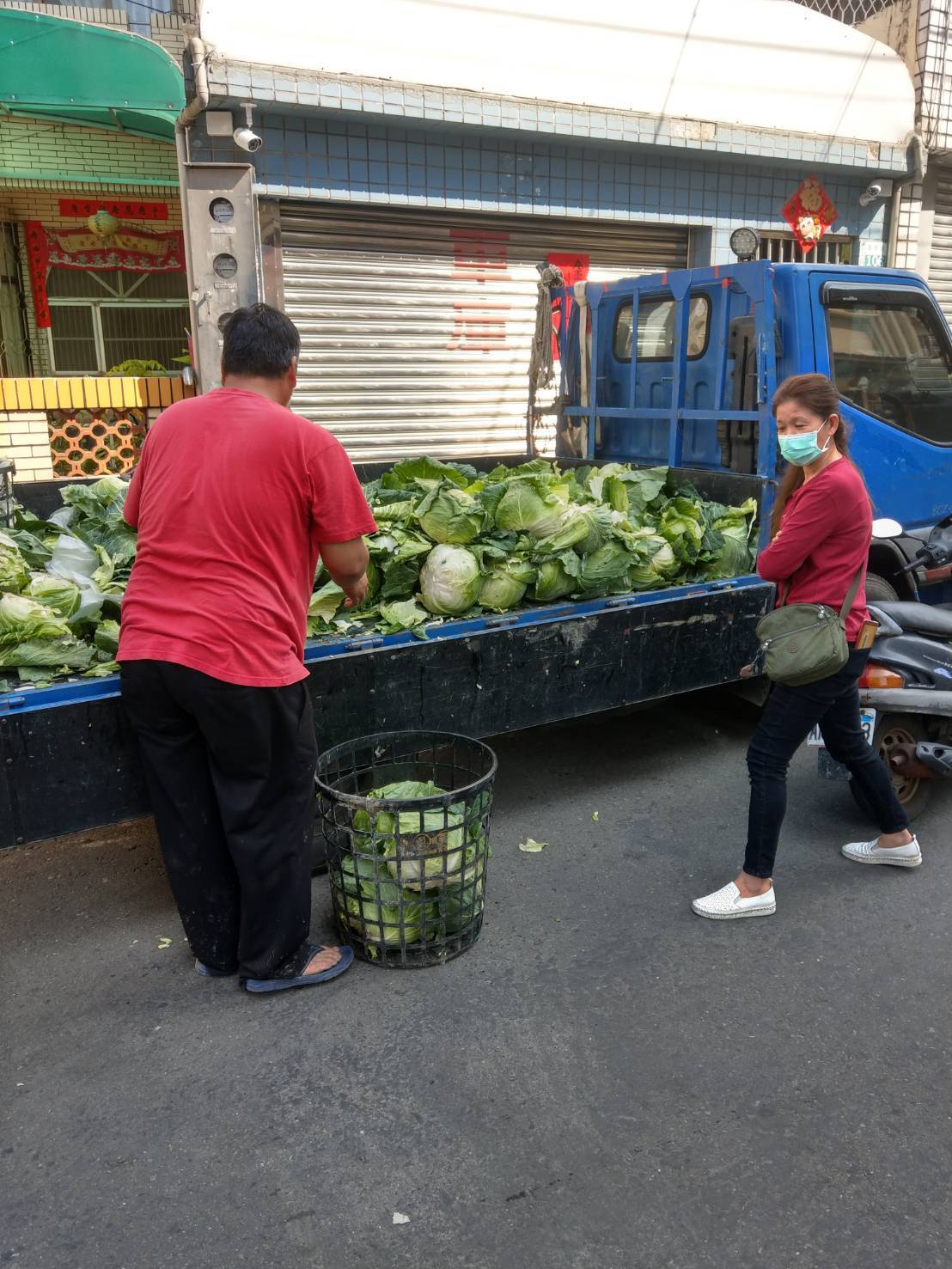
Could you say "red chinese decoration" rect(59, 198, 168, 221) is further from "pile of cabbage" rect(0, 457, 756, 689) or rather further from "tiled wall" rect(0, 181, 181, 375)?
"pile of cabbage" rect(0, 457, 756, 689)

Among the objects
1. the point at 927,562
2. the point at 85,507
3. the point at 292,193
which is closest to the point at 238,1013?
the point at 85,507

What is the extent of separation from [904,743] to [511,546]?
203 centimetres

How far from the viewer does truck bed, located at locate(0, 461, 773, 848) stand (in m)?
3.08

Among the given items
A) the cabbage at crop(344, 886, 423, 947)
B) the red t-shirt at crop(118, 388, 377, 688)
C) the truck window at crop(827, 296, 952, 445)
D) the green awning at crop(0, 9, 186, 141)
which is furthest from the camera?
the green awning at crop(0, 9, 186, 141)

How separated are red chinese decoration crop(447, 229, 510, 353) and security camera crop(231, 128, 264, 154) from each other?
6.52 ft

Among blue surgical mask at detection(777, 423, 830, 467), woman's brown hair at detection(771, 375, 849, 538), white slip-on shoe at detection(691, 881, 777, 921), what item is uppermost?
woman's brown hair at detection(771, 375, 849, 538)

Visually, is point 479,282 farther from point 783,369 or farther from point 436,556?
point 436,556

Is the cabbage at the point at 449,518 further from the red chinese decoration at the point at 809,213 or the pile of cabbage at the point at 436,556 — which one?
the red chinese decoration at the point at 809,213

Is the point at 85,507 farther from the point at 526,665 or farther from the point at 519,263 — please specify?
the point at 519,263

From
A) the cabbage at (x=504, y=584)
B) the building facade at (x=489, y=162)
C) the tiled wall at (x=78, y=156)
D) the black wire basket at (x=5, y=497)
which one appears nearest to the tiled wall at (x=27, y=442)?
the building facade at (x=489, y=162)

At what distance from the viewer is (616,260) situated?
31.0 feet

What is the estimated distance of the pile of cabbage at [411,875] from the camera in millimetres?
3152

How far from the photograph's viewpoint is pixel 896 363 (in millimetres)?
5426

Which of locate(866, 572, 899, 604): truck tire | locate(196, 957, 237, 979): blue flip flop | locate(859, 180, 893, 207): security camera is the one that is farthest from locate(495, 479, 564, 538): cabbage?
locate(859, 180, 893, 207): security camera
